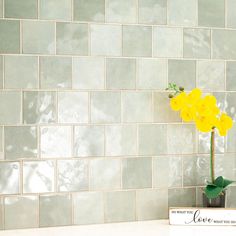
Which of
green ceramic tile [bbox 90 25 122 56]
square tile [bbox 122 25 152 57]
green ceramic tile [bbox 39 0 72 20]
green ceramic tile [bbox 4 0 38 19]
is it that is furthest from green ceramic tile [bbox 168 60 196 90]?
green ceramic tile [bbox 4 0 38 19]

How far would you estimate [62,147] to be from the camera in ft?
4.96

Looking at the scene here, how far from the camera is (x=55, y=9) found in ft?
4.93

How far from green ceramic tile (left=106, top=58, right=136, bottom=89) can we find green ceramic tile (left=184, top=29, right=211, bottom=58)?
8.7 inches

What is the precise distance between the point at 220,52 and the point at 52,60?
0.64 m

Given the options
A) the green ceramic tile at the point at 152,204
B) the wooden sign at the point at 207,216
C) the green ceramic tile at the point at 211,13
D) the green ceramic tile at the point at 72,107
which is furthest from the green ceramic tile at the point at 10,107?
the green ceramic tile at the point at 211,13

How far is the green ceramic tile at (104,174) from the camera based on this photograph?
153 centimetres

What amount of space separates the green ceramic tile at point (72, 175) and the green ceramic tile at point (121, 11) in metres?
0.53

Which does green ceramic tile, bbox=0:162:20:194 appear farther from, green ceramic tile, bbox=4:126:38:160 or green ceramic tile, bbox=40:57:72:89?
green ceramic tile, bbox=40:57:72:89

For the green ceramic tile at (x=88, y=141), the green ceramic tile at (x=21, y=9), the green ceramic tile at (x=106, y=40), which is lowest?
the green ceramic tile at (x=88, y=141)

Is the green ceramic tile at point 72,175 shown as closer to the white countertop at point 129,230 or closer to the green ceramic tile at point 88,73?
the white countertop at point 129,230

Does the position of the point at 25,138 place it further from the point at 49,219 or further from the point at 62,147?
the point at 49,219

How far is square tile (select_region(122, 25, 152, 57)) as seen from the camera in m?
1.57

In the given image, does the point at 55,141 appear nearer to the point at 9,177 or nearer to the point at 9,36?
the point at 9,177

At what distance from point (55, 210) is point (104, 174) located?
0.70ft
